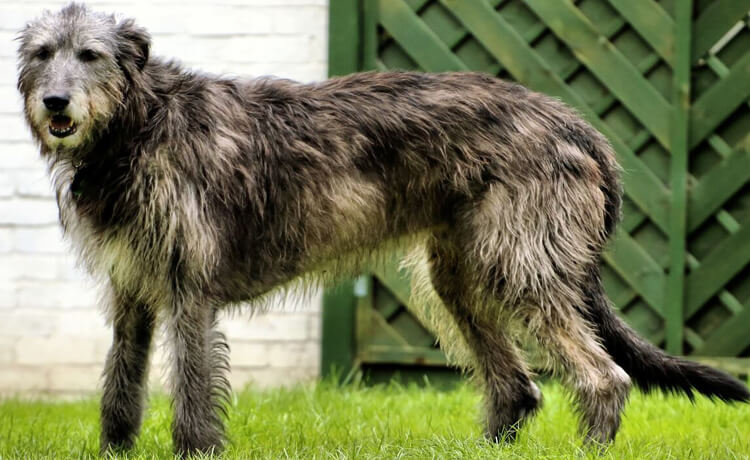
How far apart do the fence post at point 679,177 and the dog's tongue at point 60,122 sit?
326 centimetres

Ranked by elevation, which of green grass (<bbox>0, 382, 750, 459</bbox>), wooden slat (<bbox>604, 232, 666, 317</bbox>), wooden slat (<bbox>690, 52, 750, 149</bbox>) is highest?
wooden slat (<bbox>690, 52, 750, 149</bbox>)

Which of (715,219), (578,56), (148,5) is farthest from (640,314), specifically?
(148,5)

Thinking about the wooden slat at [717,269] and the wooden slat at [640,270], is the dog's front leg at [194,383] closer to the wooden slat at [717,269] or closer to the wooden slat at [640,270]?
the wooden slat at [640,270]

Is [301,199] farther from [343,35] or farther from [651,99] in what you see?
[651,99]

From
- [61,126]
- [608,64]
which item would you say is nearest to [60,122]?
[61,126]

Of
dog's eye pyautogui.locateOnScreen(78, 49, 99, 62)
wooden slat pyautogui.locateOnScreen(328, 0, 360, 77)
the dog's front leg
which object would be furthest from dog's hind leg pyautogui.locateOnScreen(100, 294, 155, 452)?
wooden slat pyautogui.locateOnScreen(328, 0, 360, 77)

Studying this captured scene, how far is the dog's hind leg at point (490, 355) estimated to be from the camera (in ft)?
15.0

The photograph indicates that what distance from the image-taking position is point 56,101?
3678 millimetres

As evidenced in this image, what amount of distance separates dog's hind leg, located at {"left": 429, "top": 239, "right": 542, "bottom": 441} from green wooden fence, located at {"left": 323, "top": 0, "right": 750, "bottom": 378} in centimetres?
120

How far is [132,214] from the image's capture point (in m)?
3.90

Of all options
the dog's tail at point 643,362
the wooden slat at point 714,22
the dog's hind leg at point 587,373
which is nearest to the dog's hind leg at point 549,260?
the dog's hind leg at point 587,373

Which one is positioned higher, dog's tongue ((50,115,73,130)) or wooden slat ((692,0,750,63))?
wooden slat ((692,0,750,63))

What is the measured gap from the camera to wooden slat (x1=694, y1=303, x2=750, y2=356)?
18.2 ft

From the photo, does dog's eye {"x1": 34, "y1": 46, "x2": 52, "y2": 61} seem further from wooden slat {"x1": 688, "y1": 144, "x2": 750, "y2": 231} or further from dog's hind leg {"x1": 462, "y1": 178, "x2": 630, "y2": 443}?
wooden slat {"x1": 688, "y1": 144, "x2": 750, "y2": 231}
